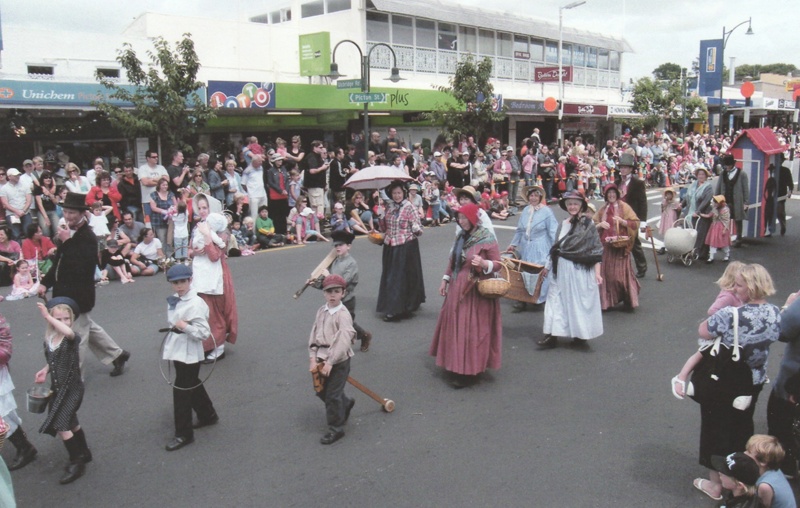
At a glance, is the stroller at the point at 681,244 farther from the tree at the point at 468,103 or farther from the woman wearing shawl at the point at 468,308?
the tree at the point at 468,103

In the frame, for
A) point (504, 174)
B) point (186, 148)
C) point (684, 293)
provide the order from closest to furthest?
point (684, 293) < point (186, 148) < point (504, 174)

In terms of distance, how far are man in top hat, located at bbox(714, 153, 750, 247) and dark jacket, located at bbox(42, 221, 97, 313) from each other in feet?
36.3

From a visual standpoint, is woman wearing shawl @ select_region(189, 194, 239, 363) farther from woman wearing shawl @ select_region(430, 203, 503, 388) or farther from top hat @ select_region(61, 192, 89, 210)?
woman wearing shawl @ select_region(430, 203, 503, 388)

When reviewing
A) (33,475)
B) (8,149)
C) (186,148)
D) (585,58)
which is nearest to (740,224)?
(186,148)

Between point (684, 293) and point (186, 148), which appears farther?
point (186, 148)

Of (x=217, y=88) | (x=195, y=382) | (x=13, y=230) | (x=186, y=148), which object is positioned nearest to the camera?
(x=195, y=382)

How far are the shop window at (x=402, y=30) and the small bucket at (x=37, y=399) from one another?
22.6 m

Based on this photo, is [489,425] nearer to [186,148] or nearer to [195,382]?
[195,382]

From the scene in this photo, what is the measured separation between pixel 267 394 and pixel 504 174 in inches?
598

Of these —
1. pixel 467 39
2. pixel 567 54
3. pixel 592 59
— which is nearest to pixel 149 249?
pixel 467 39

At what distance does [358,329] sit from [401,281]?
8.44ft

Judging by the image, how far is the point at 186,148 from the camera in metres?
15.2

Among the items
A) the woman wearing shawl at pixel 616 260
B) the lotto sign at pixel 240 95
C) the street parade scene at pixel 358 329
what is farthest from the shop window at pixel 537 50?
the woman wearing shawl at pixel 616 260

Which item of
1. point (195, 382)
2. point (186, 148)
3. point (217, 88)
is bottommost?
point (195, 382)
